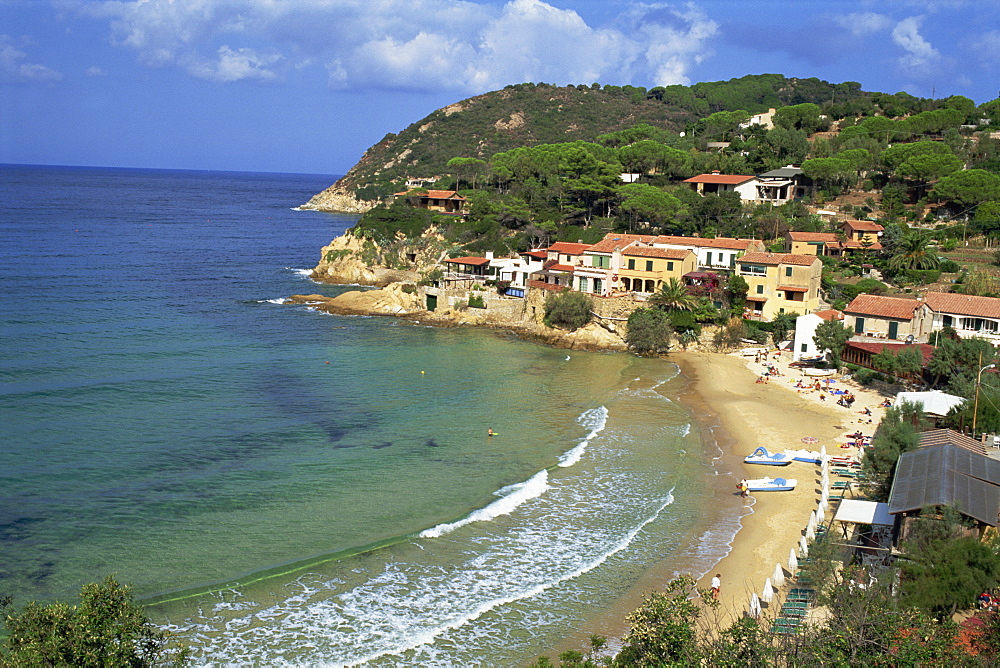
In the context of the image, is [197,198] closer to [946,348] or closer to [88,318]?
[88,318]

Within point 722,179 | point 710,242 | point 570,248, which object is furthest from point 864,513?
point 722,179

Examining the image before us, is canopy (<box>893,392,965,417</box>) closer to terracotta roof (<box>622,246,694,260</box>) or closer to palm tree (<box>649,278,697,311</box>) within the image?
palm tree (<box>649,278,697,311</box>)

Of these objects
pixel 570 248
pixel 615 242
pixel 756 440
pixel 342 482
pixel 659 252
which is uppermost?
pixel 615 242

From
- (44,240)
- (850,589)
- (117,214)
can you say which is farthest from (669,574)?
(117,214)

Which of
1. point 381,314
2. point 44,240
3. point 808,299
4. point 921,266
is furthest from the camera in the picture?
point 44,240

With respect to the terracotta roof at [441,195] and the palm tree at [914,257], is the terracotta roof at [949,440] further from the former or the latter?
the terracotta roof at [441,195]

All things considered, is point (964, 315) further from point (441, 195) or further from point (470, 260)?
point (441, 195)

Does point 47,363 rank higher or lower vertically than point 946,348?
lower
